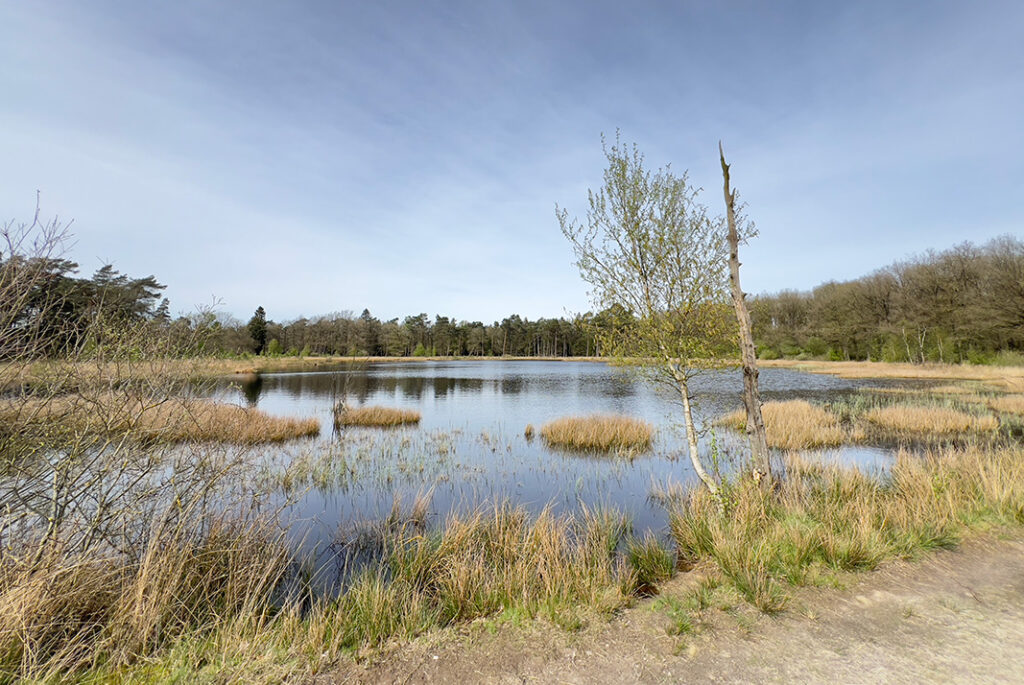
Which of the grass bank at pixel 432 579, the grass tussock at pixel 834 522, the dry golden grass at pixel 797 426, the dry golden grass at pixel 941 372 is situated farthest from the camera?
the dry golden grass at pixel 941 372

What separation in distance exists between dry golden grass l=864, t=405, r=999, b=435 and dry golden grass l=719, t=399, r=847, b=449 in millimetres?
1941

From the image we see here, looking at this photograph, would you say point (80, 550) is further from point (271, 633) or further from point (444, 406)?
point (444, 406)

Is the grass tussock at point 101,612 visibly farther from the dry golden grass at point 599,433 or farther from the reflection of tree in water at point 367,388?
the reflection of tree in water at point 367,388

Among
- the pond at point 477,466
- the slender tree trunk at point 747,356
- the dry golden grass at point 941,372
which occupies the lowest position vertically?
the pond at point 477,466

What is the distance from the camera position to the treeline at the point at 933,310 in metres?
→ 35.0

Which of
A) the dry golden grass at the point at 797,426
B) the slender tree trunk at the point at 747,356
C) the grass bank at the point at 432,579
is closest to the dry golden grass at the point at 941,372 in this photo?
the dry golden grass at the point at 797,426

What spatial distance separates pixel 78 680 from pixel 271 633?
4.15 ft

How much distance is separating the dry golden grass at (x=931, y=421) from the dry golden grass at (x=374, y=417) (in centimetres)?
2102

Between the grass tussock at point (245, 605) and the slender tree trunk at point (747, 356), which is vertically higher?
the slender tree trunk at point (747, 356)

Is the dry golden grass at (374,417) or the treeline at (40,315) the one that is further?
the dry golden grass at (374,417)

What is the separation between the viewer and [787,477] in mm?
10008

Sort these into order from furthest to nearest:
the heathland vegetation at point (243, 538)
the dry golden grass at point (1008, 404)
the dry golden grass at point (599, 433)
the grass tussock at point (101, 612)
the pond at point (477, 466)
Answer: the dry golden grass at point (1008, 404) < the dry golden grass at point (599, 433) < the pond at point (477, 466) < the heathland vegetation at point (243, 538) < the grass tussock at point (101, 612)

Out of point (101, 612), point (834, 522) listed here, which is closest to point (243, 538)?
point (101, 612)

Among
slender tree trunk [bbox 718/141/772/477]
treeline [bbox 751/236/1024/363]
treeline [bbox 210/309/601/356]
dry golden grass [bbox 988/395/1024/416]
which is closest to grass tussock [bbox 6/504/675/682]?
slender tree trunk [bbox 718/141/772/477]
